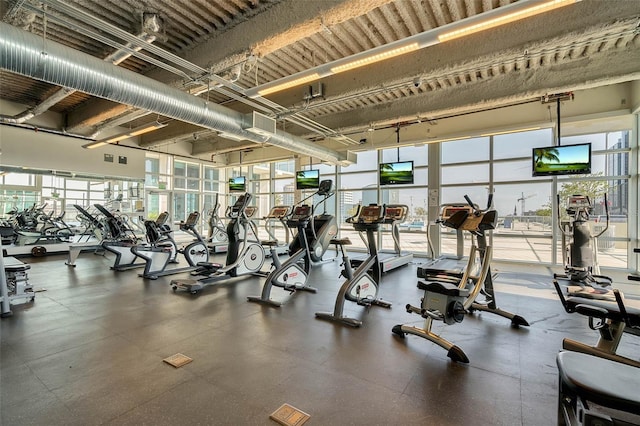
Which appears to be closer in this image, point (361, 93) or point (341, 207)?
point (361, 93)

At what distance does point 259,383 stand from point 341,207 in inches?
346

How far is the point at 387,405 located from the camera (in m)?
1.98

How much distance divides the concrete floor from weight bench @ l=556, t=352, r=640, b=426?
752 mm

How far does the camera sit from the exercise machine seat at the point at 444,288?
269 centimetres

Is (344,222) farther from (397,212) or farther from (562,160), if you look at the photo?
(562,160)

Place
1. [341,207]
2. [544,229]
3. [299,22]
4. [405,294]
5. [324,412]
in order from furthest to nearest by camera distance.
Answer: [341,207]
[544,229]
[405,294]
[299,22]
[324,412]

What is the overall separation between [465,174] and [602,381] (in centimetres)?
802

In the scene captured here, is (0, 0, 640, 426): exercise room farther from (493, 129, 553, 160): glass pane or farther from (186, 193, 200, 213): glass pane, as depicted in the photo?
(186, 193, 200, 213): glass pane

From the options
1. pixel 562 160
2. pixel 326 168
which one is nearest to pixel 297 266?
pixel 562 160

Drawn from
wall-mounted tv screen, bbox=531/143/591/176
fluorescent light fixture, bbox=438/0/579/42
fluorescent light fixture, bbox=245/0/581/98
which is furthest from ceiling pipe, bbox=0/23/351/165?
wall-mounted tv screen, bbox=531/143/591/176

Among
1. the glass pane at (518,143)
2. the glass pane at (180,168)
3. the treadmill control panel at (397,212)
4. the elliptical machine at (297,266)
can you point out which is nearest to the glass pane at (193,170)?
the glass pane at (180,168)

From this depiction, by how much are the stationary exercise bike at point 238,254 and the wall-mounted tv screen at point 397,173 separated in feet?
14.3

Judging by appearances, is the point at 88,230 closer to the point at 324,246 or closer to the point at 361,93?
the point at 324,246

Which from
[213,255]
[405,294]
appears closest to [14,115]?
[213,255]
